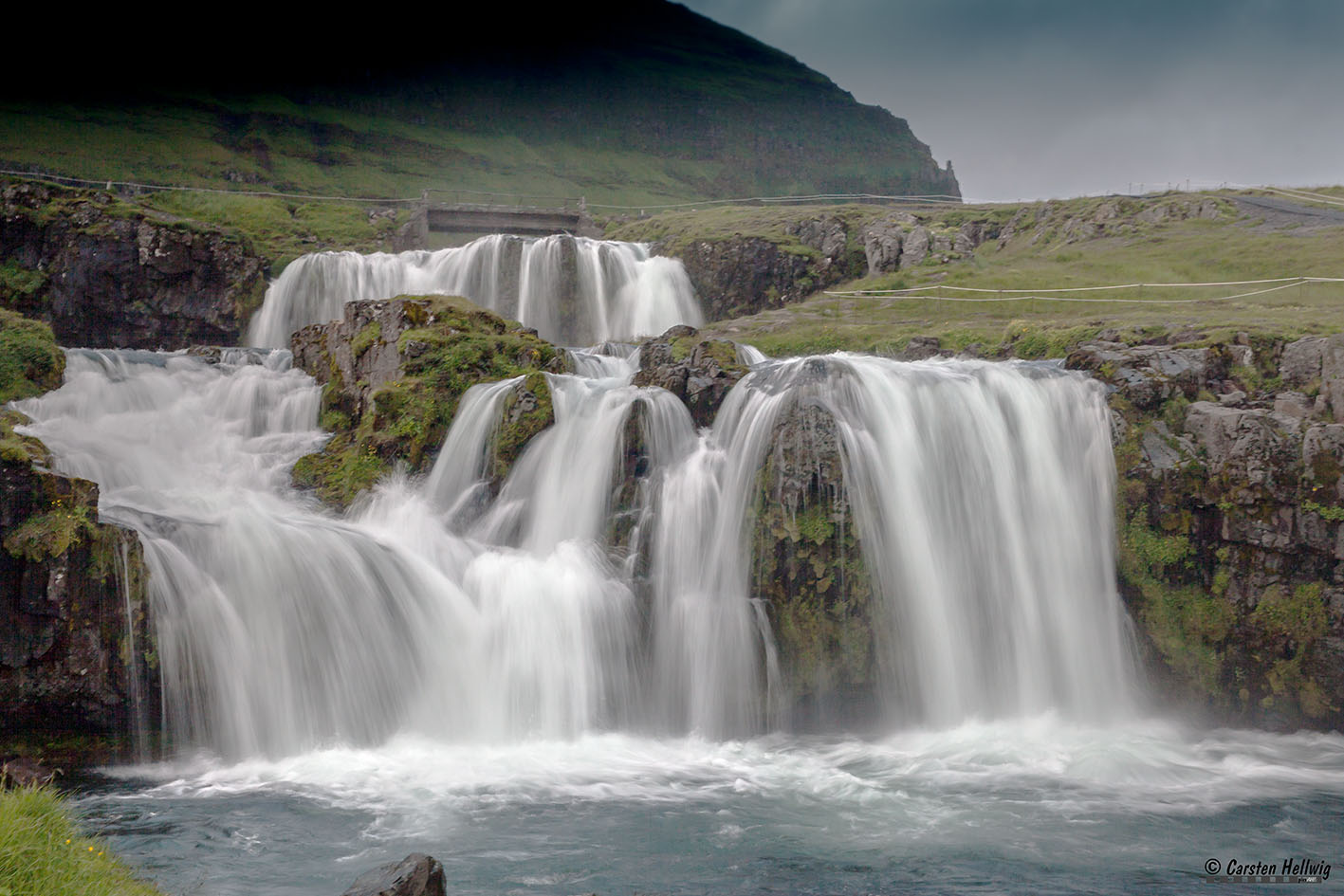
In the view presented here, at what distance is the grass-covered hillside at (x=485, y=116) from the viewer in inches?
2270

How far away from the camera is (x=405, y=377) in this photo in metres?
21.0

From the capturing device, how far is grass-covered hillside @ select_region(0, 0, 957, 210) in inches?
2270

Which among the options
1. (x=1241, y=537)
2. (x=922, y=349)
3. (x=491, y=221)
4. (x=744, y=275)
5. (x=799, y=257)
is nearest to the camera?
(x=1241, y=537)

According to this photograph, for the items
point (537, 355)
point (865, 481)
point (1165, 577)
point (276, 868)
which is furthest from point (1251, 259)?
point (276, 868)

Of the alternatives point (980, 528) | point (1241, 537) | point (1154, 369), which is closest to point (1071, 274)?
point (1154, 369)

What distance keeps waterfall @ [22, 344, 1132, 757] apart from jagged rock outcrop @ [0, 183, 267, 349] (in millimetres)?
11412

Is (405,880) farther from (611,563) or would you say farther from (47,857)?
(611,563)

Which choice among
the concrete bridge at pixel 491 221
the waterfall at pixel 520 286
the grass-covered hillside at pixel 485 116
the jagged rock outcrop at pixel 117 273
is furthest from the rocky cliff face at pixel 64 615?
the grass-covered hillside at pixel 485 116

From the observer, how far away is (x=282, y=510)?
62.1 feet

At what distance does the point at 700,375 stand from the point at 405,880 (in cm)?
1303

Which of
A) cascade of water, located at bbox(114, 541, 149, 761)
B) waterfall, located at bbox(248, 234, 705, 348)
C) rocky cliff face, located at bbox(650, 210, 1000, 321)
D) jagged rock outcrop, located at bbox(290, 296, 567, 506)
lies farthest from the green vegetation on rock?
rocky cliff face, located at bbox(650, 210, 1000, 321)

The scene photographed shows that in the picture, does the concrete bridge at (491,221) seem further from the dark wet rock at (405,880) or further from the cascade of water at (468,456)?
the dark wet rock at (405,880)

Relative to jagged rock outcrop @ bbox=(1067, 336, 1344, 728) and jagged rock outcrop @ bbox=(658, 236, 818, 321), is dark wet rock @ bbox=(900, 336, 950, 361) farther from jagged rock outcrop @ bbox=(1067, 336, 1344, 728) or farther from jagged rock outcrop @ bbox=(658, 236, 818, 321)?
jagged rock outcrop @ bbox=(658, 236, 818, 321)

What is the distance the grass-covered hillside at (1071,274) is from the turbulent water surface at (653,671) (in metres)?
6.45
